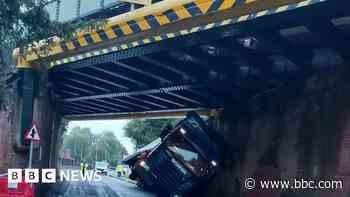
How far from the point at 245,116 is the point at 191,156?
286 centimetres

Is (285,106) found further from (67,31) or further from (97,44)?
(67,31)

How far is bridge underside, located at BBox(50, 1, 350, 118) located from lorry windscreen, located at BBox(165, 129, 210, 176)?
5.69 ft

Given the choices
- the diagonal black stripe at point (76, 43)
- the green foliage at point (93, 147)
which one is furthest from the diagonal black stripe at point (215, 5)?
the green foliage at point (93, 147)

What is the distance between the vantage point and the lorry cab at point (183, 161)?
673 inches

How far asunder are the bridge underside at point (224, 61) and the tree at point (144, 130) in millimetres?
32085

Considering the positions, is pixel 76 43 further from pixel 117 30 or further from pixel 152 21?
pixel 152 21

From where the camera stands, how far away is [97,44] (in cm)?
1345

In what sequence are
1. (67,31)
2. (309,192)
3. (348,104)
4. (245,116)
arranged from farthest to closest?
1. (245,116)
2. (309,192)
3. (348,104)
4. (67,31)

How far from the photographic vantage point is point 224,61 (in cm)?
1481

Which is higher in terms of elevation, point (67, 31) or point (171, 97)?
point (67, 31)

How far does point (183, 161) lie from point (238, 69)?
364cm

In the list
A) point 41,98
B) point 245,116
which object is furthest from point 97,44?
point 245,116

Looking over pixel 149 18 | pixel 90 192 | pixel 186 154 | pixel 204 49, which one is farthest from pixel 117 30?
pixel 90 192

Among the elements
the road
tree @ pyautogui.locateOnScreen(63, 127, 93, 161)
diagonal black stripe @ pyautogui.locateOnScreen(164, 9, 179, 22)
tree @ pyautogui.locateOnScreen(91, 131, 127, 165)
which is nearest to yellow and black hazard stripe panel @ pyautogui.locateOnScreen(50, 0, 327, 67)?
diagonal black stripe @ pyautogui.locateOnScreen(164, 9, 179, 22)
